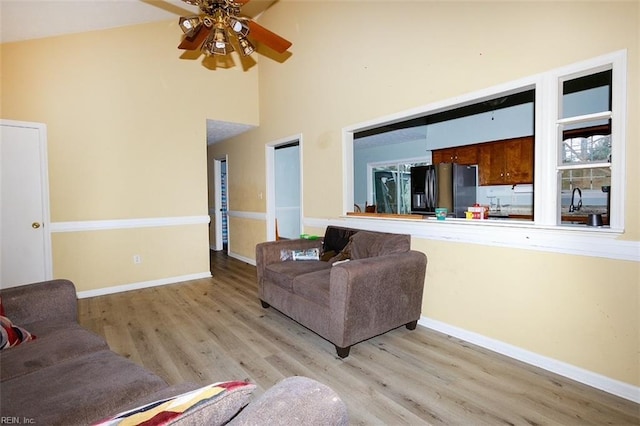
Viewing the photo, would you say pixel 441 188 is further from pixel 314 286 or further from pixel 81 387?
pixel 81 387

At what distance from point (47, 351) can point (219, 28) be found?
256 cm

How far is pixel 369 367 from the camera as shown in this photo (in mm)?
2248

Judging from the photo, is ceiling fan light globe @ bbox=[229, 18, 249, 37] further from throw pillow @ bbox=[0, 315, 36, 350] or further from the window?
the window

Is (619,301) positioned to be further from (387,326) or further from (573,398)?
(387,326)

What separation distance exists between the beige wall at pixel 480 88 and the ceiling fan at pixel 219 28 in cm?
102

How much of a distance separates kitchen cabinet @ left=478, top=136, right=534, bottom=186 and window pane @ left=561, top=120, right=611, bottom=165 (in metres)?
0.46

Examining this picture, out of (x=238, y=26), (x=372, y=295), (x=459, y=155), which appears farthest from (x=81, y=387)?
(x=459, y=155)

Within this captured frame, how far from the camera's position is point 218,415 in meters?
0.72

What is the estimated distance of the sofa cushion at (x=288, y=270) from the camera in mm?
2986

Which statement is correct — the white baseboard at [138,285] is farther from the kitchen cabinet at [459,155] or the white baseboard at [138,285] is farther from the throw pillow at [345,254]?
the kitchen cabinet at [459,155]

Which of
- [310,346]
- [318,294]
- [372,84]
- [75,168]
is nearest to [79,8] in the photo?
[75,168]

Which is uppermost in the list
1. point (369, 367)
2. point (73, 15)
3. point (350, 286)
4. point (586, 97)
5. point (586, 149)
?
point (73, 15)

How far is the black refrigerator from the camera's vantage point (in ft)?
15.0

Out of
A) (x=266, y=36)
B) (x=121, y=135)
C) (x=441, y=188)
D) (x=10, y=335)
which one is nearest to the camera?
(x=10, y=335)
